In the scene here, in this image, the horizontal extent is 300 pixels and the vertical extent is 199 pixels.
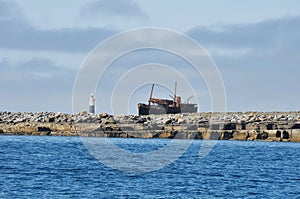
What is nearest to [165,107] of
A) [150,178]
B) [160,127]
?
[160,127]

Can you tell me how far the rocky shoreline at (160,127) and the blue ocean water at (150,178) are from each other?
90.9 ft

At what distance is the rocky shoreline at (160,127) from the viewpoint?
90.8 metres

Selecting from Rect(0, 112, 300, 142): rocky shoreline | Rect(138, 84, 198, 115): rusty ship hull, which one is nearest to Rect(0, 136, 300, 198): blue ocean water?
Rect(0, 112, 300, 142): rocky shoreline

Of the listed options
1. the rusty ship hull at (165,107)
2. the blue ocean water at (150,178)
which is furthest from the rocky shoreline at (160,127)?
the blue ocean water at (150,178)

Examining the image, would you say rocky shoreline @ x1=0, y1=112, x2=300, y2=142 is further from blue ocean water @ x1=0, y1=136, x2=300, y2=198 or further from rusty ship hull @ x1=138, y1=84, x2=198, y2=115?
blue ocean water @ x1=0, y1=136, x2=300, y2=198

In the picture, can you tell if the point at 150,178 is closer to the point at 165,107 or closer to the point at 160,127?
the point at 160,127

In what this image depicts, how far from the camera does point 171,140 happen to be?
90438mm

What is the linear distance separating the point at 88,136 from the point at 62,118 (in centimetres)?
894

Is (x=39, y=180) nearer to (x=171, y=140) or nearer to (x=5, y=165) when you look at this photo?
(x=5, y=165)

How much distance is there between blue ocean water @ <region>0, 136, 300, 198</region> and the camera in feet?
123

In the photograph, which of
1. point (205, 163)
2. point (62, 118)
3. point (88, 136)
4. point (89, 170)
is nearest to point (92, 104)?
point (62, 118)

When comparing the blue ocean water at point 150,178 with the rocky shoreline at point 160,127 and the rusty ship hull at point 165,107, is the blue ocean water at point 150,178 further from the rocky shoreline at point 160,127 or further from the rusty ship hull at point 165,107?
the rusty ship hull at point 165,107

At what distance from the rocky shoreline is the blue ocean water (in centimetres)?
2770

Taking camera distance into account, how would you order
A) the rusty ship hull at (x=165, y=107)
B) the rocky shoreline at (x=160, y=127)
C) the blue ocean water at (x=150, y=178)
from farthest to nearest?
the rusty ship hull at (x=165, y=107) < the rocky shoreline at (x=160, y=127) < the blue ocean water at (x=150, y=178)
